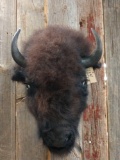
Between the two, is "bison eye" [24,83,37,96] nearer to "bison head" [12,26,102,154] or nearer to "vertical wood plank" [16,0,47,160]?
"bison head" [12,26,102,154]

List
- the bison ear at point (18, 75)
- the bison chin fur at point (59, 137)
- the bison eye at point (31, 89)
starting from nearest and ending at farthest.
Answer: the bison chin fur at point (59, 137), the bison eye at point (31, 89), the bison ear at point (18, 75)

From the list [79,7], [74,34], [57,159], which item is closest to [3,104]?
[57,159]

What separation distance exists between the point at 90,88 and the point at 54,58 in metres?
0.66

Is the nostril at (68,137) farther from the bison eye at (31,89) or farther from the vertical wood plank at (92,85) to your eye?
the vertical wood plank at (92,85)

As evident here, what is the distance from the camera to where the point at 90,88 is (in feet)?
8.59

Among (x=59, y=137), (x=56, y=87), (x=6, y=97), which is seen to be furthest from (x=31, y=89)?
(x=6, y=97)

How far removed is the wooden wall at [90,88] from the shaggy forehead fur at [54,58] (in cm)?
41

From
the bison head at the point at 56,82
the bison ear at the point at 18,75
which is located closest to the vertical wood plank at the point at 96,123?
the bison head at the point at 56,82

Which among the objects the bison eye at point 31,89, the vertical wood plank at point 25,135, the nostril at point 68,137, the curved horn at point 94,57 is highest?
the curved horn at point 94,57

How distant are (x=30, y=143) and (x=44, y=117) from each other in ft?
1.92

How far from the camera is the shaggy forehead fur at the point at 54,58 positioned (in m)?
2.00

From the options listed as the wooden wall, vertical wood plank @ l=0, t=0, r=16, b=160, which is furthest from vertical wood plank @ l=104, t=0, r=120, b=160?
vertical wood plank @ l=0, t=0, r=16, b=160

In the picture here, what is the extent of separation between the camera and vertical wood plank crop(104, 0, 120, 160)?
2.59m

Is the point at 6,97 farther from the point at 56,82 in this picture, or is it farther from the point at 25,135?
the point at 56,82
